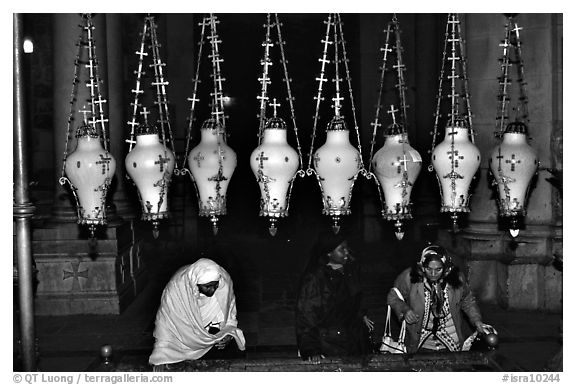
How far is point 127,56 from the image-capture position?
39.1ft

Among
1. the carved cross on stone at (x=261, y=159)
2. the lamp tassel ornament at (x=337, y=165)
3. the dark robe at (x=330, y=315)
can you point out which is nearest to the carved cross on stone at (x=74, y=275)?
the dark robe at (x=330, y=315)

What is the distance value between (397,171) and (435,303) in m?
1.42

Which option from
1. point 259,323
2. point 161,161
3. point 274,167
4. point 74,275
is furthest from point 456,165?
point 74,275

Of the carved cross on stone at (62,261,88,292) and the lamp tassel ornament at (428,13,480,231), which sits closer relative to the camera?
the lamp tassel ornament at (428,13,480,231)

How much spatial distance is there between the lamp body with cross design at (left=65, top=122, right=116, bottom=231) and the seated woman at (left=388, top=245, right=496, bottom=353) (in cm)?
247

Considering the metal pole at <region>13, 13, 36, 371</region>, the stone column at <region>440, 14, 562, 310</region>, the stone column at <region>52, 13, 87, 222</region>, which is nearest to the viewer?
the metal pole at <region>13, 13, 36, 371</region>

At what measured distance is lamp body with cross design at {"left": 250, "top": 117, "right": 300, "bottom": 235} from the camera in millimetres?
6094

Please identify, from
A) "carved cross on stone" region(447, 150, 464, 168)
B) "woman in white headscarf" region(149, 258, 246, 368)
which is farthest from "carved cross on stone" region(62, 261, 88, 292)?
"carved cross on stone" region(447, 150, 464, 168)

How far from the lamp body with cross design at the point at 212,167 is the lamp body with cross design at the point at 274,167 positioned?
0.22 meters

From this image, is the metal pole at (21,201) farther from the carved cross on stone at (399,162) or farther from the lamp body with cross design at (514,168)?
the lamp body with cross design at (514,168)

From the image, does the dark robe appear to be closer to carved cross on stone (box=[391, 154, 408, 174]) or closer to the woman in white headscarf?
the woman in white headscarf

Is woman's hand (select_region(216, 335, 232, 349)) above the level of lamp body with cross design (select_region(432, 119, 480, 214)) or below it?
below
